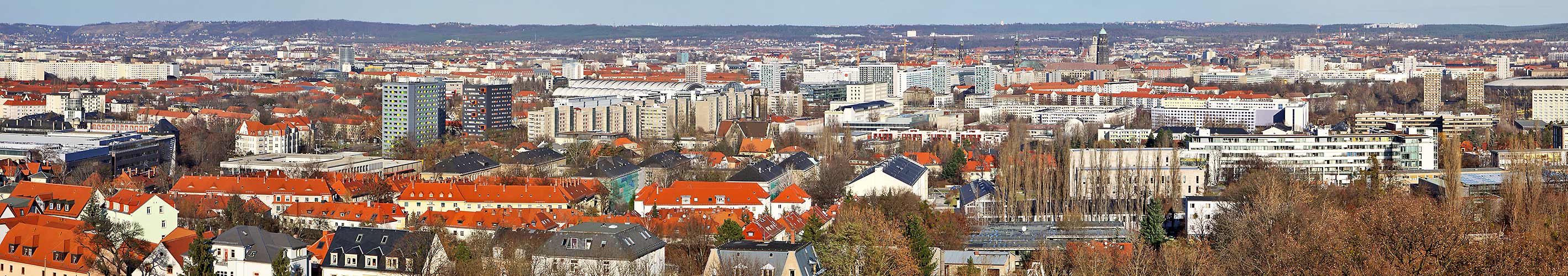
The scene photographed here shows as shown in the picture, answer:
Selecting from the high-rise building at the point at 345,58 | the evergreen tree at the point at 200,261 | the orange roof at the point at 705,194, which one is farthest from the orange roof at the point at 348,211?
the high-rise building at the point at 345,58

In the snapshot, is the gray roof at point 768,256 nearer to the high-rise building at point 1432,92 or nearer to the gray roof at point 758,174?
the gray roof at point 758,174

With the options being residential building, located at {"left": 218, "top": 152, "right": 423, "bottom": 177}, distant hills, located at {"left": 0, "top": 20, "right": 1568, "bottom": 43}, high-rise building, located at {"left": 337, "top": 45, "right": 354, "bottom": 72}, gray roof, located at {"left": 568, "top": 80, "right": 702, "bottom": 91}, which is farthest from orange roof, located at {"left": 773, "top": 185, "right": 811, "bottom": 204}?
distant hills, located at {"left": 0, "top": 20, "right": 1568, "bottom": 43}

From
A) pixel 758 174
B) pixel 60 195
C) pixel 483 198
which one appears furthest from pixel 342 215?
pixel 758 174

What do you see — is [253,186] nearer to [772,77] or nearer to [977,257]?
[977,257]

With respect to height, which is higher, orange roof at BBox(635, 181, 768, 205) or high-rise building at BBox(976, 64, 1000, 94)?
high-rise building at BBox(976, 64, 1000, 94)

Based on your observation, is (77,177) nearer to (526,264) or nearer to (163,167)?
(163,167)

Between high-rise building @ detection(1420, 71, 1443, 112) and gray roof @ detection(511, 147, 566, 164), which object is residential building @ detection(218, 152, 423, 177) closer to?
gray roof @ detection(511, 147, 566, 164)

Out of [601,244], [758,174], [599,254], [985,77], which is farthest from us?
[985,77]
